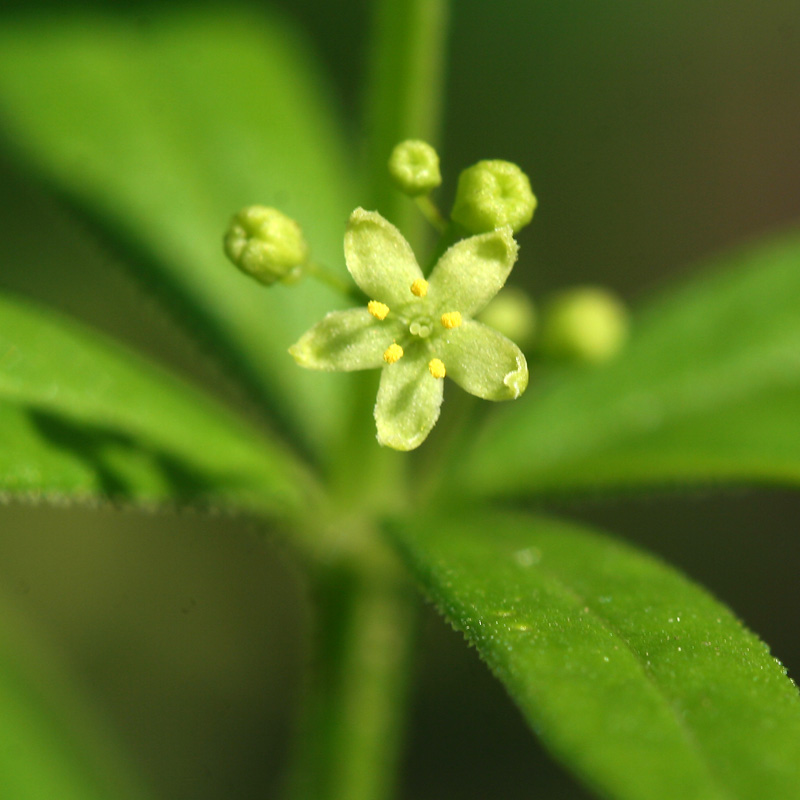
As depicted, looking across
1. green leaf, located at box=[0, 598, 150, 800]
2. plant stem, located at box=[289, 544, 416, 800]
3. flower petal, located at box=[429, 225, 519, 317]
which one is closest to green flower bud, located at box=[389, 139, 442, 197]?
flower petal, located at box=[429, 225, 519, 317]

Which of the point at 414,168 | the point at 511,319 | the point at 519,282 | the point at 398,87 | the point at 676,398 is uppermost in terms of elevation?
the point at 519,282

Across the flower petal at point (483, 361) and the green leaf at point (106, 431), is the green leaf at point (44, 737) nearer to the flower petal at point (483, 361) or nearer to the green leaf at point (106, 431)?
the green leaf at point (106, 431)

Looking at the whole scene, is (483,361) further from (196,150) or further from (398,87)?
(196,150)

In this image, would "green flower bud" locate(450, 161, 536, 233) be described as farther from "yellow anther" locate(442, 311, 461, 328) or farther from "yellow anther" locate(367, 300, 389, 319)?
"yellow anther" locate(367, 300, 389, 319)

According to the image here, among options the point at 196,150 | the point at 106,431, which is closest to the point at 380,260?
the point at 106,431

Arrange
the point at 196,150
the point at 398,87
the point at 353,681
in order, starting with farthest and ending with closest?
the point at 196,150 → the point at 353,681 → the point at 398,87
